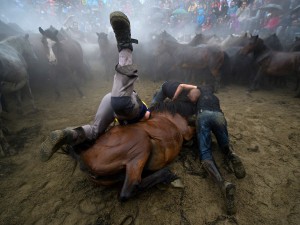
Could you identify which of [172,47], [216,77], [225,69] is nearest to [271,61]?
[225,69]

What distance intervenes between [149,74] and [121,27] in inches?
237

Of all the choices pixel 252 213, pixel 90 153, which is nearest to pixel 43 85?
pixel 90 153

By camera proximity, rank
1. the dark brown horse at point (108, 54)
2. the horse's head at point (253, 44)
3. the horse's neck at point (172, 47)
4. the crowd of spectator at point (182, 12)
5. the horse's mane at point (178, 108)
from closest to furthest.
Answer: the horse's mane at point (178, 108), the horse's head at point (253, 44), the horse's neck at point (172, 47), the dark brown horse at point (108, 54), the crowd of spectator at point (182, 12)

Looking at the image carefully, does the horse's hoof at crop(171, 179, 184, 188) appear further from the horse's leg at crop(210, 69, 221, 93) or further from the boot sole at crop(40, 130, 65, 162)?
the horse's leg at crop(210, 69, 221, 93)

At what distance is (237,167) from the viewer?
9.53 ft

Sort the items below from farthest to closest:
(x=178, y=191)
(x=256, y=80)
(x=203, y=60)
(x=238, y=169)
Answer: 1. (x=203, y=60)
2. (x=256, y=80)
3. (x=238, y=169)
4. (x=178, y=191)

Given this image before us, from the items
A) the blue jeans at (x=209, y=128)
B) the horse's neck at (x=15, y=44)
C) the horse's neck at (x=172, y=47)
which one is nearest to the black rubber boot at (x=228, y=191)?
the blue jeans at (x=209, y=128)

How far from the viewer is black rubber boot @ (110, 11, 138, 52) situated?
2.42 m

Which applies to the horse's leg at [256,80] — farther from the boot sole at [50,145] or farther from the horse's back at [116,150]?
the boot sole at [50,145]

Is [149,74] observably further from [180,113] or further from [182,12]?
[182,12]

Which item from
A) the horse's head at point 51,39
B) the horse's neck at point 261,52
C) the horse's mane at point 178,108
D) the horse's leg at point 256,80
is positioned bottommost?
the horse's leg at point 256,80

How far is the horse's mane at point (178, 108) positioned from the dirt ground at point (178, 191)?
0.59 meters

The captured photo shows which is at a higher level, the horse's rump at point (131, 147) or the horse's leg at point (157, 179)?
the horse's rump at point (131, 147)

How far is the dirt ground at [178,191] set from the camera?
7.93ft
